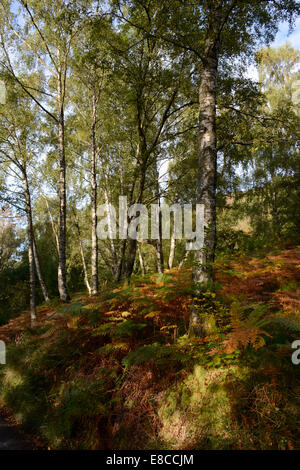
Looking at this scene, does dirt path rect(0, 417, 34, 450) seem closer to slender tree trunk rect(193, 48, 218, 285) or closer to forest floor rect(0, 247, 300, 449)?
forest floor rect(0, 247, 300, 449)

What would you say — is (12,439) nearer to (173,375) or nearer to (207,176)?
(173,375)

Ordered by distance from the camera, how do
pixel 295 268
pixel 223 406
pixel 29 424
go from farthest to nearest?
pixel 295 268, pixel 29 424, pixel 223 406

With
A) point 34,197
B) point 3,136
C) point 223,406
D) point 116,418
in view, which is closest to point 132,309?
point 116,418

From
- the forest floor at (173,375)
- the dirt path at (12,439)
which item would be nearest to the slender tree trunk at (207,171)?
the forest floor at (173,375)

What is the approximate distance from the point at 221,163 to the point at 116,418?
44.5ft

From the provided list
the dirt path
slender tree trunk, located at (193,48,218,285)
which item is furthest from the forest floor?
slender tree trunk, located at (193,48,218,285)

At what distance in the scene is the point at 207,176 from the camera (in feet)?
15.4

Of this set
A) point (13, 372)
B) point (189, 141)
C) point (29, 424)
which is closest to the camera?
point (29, 424)

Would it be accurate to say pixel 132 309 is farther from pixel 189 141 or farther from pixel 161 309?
pixel 189 141

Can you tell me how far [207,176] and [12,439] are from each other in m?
5.23

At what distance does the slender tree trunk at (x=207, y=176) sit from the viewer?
4355 mm

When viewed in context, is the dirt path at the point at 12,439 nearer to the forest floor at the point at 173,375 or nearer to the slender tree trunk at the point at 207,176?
the forest floor at the point at 173,375

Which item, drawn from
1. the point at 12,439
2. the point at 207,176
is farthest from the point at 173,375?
the point at 207,176

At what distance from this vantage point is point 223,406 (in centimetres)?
304
